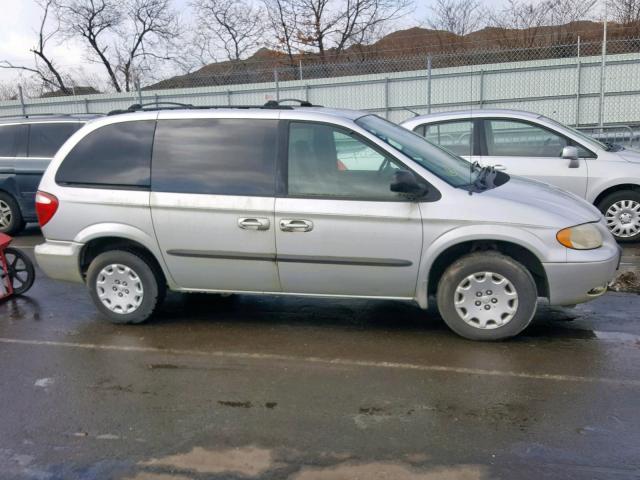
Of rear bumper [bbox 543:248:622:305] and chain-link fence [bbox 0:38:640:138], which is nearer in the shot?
rear bumper [bbox 543:248:622:305]

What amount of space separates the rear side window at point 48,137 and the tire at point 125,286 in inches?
204

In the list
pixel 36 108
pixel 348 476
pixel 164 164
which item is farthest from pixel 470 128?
pixel 36 108

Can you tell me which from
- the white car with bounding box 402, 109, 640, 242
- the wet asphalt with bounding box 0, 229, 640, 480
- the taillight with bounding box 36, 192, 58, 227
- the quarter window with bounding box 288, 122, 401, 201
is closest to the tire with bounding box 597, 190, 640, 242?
the white car with bounding box 402, 109, 640, 242

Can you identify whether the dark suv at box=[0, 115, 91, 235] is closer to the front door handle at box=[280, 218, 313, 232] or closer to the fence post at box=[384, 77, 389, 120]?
the front door handle at box=[280, 218, 313, 232]

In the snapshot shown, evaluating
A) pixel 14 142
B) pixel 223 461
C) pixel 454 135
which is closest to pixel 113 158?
pixel 223 461

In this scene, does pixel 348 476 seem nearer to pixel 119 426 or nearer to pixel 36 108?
pixel 119 426

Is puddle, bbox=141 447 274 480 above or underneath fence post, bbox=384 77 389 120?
underneath

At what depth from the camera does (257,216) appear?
471 cm

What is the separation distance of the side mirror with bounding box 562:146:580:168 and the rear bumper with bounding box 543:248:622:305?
10.3ft

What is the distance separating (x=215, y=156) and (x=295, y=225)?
0.91 m

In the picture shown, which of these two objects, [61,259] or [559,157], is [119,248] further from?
[559,157]

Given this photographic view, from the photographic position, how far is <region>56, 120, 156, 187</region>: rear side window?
5.05 metres

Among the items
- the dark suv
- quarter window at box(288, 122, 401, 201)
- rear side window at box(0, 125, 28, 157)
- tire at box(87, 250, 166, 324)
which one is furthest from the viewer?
rear side window at box(0, 125, 28, 157)

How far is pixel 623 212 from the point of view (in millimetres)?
7609
